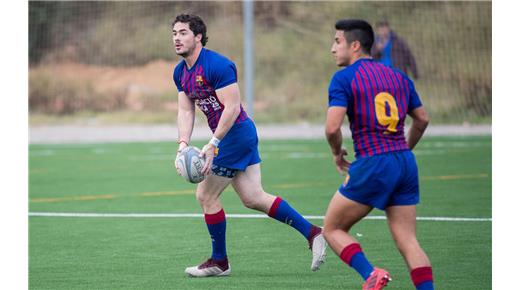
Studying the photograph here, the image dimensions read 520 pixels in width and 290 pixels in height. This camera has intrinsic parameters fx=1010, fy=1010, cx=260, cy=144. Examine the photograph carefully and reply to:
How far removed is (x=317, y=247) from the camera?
26.9 ft

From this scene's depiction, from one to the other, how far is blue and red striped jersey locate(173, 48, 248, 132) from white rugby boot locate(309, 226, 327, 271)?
112 centimetres

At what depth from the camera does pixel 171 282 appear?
785 cm

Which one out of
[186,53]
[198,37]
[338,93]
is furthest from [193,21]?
[338,93]

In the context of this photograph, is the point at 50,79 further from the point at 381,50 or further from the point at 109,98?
the point at 381,50

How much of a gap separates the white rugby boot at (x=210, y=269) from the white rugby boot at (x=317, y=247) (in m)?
0.71

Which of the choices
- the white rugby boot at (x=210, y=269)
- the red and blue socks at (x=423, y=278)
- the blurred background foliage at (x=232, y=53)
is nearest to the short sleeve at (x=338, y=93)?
the red and blue socks at (x=423, y=278)

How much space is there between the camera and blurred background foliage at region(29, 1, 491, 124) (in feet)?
98.3

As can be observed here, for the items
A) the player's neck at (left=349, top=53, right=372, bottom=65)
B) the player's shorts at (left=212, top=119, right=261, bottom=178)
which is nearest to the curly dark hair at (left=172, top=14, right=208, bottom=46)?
the player's shorts at (left=212, top=119, right=261, bottom=178)

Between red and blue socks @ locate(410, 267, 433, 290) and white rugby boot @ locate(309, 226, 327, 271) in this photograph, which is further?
white rugby boot @ locate(309, 226, 327, 271)

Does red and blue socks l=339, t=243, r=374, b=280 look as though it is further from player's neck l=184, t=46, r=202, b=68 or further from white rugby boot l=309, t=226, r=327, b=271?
player's neck l=184, t=46, r=202, b=68

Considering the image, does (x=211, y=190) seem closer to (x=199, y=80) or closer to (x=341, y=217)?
(x=199, y=80)

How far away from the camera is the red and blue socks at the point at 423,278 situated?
625 centimetres

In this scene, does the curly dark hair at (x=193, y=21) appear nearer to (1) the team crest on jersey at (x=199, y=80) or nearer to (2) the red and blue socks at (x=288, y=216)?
(1) the team crest on jersey at (x=199, y=80)

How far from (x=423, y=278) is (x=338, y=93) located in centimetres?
126
